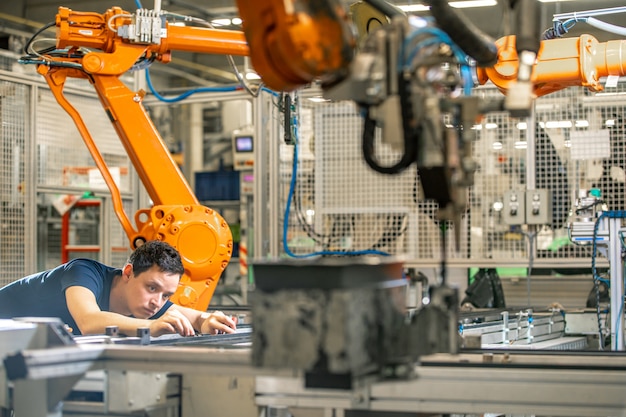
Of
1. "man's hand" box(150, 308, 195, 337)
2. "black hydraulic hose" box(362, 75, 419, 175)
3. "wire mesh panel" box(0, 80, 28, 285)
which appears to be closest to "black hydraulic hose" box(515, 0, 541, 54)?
"black hydraulic hose" box(362, 75, 419, 175)

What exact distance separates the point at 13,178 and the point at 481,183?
287 cm

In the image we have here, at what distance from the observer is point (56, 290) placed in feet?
10.9

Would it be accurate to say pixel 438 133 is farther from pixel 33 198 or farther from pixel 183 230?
pixel 33 198

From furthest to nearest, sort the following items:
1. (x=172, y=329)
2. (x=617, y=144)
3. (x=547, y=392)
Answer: (x=617, y=144) → (x=172, y=329) → (x=547, y=392)

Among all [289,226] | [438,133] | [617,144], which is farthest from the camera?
[289,226]

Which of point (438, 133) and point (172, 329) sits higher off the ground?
point (438, 133)

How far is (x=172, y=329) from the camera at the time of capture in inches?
108

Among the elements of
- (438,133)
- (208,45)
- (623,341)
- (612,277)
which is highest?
(208,45)

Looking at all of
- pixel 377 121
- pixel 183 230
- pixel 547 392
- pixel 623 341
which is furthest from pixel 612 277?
pixel 377 121

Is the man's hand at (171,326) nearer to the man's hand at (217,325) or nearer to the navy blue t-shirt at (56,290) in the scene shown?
the man's hand at (217,325)

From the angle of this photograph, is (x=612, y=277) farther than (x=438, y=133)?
Yes

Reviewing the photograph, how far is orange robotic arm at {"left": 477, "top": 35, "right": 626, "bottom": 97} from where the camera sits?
3.49 m

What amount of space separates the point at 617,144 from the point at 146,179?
2.84m

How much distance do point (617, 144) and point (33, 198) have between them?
355 centimetres
